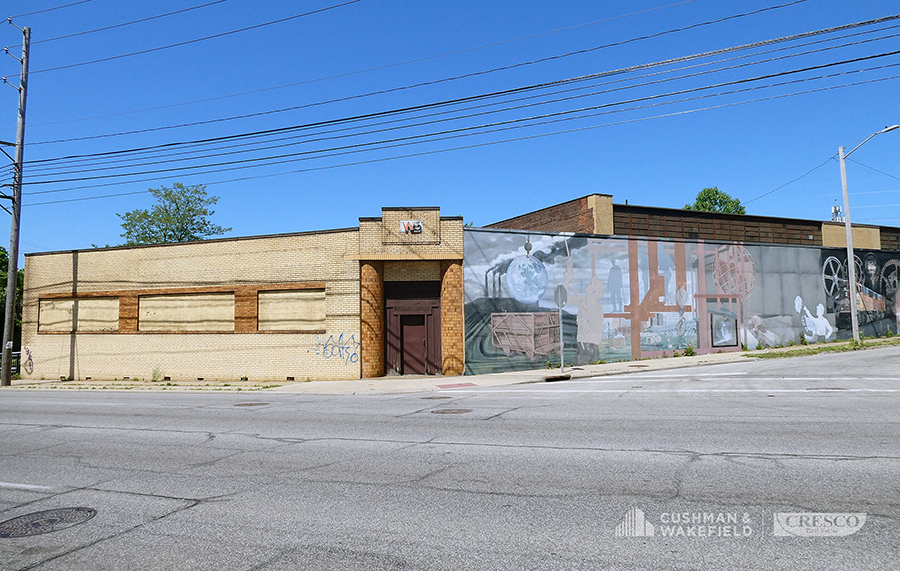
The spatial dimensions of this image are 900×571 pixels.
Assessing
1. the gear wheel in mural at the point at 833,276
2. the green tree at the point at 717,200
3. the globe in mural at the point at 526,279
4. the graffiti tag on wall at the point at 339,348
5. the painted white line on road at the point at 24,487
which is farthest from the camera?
the green tree at the point at 717,200

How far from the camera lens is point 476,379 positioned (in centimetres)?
1973

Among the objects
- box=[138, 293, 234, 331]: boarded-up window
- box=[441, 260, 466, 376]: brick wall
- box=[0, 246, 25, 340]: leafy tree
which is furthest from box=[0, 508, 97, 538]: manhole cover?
box=[0, 246, 25, 340]: leafy tree

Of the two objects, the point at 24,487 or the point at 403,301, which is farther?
the point at 403,301

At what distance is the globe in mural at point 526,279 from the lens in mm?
22219

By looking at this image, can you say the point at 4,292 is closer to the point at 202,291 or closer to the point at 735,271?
the point at 202,291

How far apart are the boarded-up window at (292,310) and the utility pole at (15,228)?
1056cm

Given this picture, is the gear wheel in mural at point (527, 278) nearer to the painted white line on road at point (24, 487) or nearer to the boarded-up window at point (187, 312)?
the boarded-up window at point (187, 312)

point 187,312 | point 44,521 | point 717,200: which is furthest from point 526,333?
point 717,200

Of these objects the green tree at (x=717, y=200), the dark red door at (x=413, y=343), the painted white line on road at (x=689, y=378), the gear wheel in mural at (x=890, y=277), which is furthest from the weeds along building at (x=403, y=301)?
the green tree at (x=717, y=200)

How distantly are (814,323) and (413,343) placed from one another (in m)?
22.1

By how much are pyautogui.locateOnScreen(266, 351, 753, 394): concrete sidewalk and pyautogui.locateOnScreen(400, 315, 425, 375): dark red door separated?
572mm

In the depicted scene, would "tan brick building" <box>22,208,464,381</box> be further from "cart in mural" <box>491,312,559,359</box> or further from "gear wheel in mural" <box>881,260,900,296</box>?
"gear wheel in mural" <box>881,260,900,296</box>

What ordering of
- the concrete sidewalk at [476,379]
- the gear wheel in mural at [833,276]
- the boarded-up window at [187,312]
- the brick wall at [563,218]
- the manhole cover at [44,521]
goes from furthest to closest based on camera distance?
the gear wheel in mural at [833,276]
the brick wall at [563,218]
the boarded-up window at [187,312]
the concrete sidewalk at [476,379]
the manhole cover at [44,521]

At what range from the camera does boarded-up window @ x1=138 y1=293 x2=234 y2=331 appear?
922 inches
